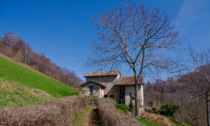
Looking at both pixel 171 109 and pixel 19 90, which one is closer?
pixel 19 90

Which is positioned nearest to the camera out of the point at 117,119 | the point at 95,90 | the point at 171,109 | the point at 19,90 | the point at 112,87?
the point at 117,119

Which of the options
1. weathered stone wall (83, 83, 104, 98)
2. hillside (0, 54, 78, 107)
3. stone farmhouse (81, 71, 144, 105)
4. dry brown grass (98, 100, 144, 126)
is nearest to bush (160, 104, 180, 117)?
stone farmhouse (81, 71, 144, 105)

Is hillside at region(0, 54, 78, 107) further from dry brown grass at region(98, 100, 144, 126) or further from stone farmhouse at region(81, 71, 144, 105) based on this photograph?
dry brown grass at region(98, 100, 144, 126)

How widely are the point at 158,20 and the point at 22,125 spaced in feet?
38.3

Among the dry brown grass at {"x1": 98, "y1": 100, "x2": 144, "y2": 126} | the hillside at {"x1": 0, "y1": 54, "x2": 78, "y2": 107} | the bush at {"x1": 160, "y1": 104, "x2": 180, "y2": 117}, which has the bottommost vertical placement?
→ the bush at {"x1": 160, "y1": 104, "x2": 180, "y2": 117}

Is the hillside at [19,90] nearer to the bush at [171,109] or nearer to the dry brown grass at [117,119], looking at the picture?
the dry brown grass at [117,119]

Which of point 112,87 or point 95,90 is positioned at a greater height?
point 112,87

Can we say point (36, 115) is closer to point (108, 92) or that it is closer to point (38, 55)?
point (108, 92)

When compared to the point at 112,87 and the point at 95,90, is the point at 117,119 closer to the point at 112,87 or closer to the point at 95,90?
the point at 95,90

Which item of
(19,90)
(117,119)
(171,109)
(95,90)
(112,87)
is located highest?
(112,87)

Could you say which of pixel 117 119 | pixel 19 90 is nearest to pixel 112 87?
pixel 19 90

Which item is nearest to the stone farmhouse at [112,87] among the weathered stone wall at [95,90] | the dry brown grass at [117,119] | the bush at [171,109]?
the weathered stone wall at [95,90]

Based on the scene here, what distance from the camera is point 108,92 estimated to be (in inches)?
1109

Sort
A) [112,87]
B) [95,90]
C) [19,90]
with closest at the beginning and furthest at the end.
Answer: [19,90] < [95,90] < [112,87]
